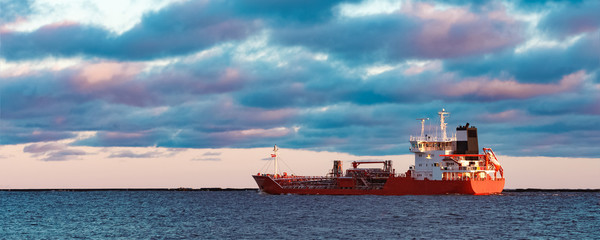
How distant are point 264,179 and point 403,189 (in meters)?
28.3

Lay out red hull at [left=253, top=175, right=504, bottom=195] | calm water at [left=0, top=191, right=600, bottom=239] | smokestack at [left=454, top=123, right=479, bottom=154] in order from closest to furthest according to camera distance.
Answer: calm water at [left=0, top=191, right=600, bottom=239] → red hull at [left=253, top=175, right=504, bottom=195] → smokestack at [left=454, top=123, right=479, bottom=154]

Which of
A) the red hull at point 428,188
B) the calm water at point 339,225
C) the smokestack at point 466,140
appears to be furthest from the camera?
the smokestack at point 466,140

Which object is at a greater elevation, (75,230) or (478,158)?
(478,158)

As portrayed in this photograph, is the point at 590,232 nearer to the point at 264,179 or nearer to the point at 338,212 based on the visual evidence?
the point at 338,212

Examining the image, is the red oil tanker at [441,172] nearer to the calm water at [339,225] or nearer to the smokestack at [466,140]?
the smokestack at [466,140]

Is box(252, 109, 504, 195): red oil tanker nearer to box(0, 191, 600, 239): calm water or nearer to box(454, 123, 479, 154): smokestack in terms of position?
box(454, 123, 479, 154): smokestack

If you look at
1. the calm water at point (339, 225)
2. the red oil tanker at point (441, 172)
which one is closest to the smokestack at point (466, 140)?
the red oil tanker at point (441, 172)

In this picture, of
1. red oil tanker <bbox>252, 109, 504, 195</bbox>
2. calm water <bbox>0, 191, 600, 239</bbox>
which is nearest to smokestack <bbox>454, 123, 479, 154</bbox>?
red oil tanker <bbox>252, 109, 504, 195</bbox>

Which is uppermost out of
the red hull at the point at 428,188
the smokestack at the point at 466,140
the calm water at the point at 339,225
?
the smokestack at the point at 466,140

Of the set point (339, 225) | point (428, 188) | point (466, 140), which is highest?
point (466, 140)

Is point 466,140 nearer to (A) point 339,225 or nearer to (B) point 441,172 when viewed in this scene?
(B) point 441,172

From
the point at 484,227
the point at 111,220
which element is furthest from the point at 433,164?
the point at 111,220

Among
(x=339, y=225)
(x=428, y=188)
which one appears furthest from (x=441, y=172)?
(x=339, y=225)

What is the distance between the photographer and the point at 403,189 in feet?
341
